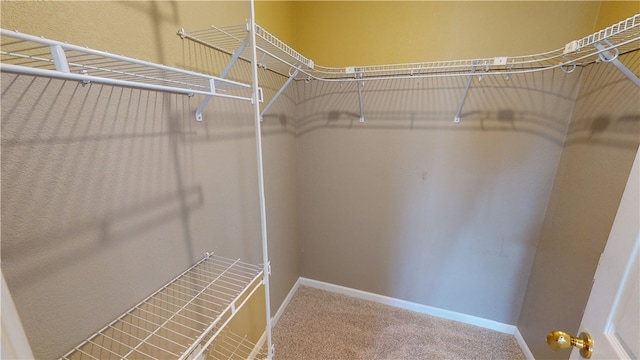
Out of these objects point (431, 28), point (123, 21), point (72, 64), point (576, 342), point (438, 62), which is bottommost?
point (576, 342)

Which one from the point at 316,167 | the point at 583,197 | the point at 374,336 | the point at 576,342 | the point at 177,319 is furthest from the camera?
the point at 316,167

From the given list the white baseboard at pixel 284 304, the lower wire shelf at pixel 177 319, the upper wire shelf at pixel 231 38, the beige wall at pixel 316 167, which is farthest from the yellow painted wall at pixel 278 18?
the white baseboard at pixel 284 304

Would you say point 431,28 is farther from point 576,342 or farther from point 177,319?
point 177,319

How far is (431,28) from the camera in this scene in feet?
5.34

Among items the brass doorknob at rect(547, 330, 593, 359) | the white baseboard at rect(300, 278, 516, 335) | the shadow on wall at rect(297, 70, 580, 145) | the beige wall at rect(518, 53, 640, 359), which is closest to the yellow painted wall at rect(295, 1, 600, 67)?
the shadow on wall at rect(297, 70, 580, 145)

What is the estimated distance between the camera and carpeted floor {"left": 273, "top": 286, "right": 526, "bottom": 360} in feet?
5.85

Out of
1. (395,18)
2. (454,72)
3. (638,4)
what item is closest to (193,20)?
(395,18)

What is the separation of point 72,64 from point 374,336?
218cm

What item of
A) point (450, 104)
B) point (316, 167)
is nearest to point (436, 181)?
point (450, 104)

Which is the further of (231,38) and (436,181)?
(436,181)

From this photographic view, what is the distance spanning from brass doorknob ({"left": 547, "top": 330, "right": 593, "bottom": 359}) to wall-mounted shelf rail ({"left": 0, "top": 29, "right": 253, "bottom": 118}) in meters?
1.14

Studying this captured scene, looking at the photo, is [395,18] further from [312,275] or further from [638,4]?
[312,275]

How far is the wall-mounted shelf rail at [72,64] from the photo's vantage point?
0.38 metres

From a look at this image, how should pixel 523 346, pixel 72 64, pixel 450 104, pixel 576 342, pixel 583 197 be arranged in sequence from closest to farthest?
1. pixel 72 64
2. pixel 576 342
3. pixel 583 197
4. pixel 450 104
5. pixel 523 346
